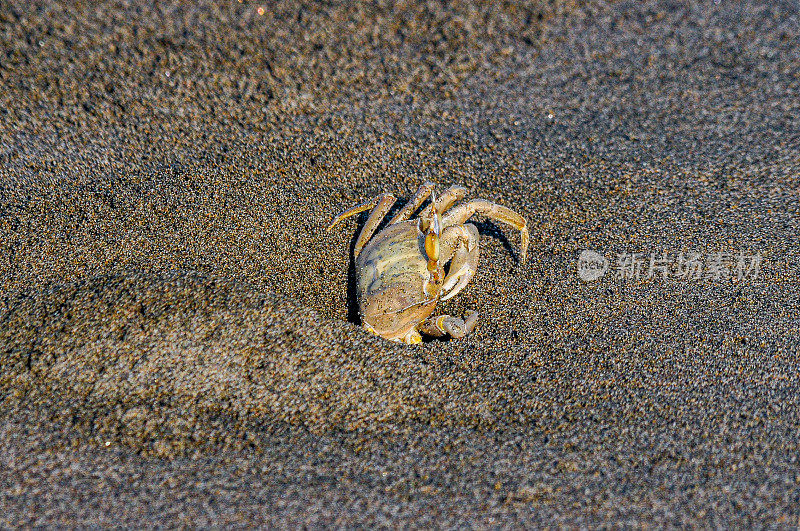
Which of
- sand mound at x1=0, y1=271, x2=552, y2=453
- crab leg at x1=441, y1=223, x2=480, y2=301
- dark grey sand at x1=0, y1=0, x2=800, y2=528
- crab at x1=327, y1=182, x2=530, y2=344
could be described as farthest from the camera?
crab leg at x1=441, y1=223, x2=480, y2=301

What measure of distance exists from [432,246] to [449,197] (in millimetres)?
598

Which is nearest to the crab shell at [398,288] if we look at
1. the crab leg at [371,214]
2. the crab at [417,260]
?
the crab at [417,260]

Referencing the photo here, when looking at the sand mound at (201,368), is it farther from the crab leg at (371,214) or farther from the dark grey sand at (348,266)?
the crab leg at (371,214)

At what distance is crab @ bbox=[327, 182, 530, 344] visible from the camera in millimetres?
3609

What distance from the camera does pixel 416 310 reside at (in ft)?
12.0

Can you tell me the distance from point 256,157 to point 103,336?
1613 millimetres

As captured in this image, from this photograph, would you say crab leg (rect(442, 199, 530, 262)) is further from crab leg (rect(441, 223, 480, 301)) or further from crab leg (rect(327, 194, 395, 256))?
crab leg (rect(327, 194, 395, 256))

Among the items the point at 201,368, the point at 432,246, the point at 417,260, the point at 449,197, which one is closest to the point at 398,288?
the point at 417,260

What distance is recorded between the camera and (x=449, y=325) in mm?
3535

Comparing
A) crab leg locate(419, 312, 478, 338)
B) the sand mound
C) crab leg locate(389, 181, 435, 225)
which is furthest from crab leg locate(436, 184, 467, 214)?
the sand mound

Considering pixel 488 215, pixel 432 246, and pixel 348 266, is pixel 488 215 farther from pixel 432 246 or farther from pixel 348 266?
pixel 348 266

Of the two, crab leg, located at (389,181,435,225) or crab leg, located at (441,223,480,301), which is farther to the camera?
crab leg, located at (389,181,435,225)

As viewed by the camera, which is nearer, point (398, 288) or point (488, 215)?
point (398, 288)

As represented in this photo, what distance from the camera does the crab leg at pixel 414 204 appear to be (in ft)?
13.1
